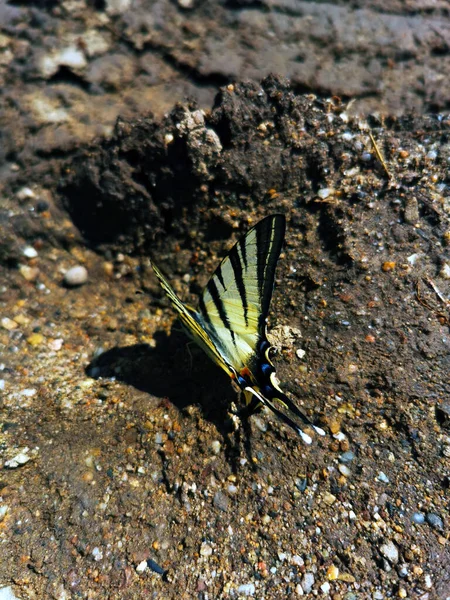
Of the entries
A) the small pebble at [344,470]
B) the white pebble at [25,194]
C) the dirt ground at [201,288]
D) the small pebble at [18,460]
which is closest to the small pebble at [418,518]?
the dirt ground at [201,288]

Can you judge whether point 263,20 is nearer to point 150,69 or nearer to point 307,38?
point 307,38

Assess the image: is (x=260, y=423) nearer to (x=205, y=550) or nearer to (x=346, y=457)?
(x=346, y=457)

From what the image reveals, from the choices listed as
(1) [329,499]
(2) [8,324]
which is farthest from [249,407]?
(2) [8,324]

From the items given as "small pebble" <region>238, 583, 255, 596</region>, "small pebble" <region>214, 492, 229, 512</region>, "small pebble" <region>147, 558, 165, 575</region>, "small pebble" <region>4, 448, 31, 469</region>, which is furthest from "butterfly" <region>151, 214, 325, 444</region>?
"small pebble" <region>4, 448, 31, 469</region>

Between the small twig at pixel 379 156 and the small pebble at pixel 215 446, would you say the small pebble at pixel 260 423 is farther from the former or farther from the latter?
the small twig at pixel 379 156

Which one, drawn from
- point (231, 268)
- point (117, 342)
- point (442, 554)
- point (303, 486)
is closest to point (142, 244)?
point (117, 342)

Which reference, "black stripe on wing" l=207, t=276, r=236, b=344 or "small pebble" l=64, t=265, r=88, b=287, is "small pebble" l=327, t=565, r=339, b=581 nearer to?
"black stripe on wing" l=207, t=276, r=236, b=344

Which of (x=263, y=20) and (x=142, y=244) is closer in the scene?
(x=142, y=244)
